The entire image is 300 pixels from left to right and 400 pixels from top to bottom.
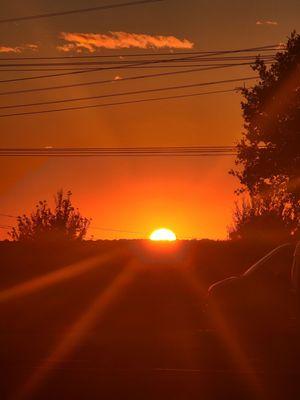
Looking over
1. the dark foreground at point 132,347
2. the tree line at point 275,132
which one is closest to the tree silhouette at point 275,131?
the tree line at point 275,132

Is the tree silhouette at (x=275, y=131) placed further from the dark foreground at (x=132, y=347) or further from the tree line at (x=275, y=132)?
the dark foreground at (x=132, y=347)

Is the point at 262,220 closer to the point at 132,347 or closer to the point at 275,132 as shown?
the point at 275,132

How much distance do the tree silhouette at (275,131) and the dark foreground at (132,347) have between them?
46.5 ft

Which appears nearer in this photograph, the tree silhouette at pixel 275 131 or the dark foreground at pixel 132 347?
the dark foreground at pixel 132 347

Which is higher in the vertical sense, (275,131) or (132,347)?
(275,131)

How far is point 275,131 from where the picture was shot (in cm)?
3706

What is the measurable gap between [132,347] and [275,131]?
2706cm

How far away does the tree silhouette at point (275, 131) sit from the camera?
3650cm

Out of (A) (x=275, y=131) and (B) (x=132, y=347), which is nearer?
(B) (x=132, y=347)

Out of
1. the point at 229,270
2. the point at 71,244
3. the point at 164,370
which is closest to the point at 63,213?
the point at 71,244

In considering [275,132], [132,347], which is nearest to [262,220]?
[275,132]

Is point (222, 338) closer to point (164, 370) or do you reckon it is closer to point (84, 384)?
point (164, 370)

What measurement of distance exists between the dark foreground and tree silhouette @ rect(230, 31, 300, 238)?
46.5 feet

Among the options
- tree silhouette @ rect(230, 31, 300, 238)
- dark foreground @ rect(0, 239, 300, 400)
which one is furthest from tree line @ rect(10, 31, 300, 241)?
dark foreground @ rect(0, 239, 300, 400)
